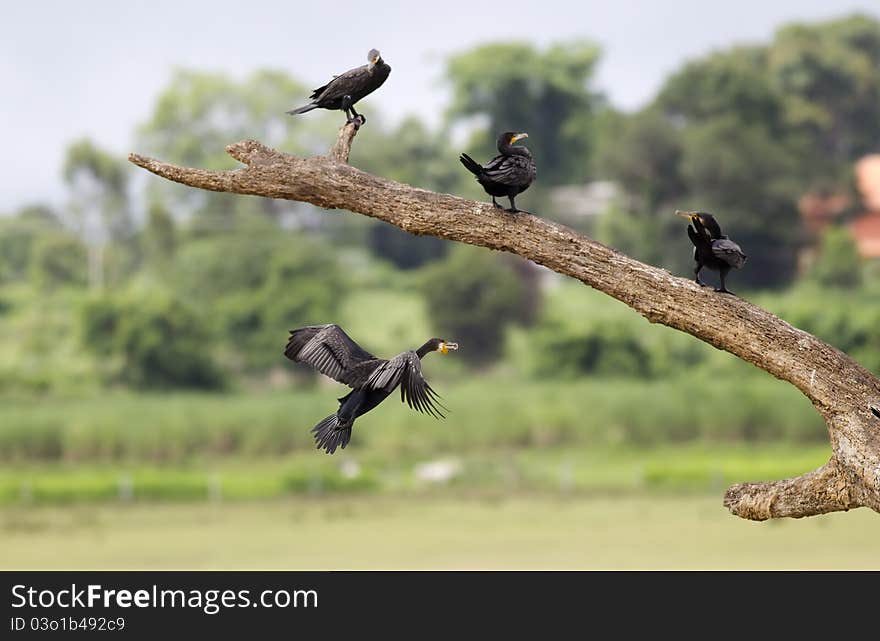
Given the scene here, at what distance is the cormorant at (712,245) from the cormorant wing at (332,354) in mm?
1915

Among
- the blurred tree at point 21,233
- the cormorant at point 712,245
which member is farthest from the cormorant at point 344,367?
the blurred tree at point 21,233

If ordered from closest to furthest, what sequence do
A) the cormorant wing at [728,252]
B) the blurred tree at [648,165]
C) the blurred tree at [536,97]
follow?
the cormorant wing at [728,252] → the blurred tree at [648,165] → the blurred tree at [536,97]

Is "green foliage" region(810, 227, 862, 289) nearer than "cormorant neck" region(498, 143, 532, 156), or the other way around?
"cormorant neck" region(498, 143, 532, 156)

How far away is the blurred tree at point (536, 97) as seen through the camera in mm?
43750

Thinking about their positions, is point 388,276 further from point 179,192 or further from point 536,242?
point 536,242

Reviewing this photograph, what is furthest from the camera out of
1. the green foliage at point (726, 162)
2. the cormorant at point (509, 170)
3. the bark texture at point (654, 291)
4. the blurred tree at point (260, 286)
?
the green foliage at point (726, 162)

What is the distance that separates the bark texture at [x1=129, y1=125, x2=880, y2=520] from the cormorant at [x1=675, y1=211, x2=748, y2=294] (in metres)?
0.18

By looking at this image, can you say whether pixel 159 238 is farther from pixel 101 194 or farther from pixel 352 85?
pixel 352 85

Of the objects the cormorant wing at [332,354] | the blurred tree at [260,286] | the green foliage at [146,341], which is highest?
the blurred tree at [260,286]

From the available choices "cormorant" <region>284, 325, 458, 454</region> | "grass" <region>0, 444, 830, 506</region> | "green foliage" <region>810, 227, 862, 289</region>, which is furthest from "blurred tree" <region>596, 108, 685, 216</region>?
"cormorant" <region>284, 325, 458, 454</region>

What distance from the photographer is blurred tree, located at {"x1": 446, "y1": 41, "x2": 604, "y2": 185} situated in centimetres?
4375

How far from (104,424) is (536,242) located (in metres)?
21.3

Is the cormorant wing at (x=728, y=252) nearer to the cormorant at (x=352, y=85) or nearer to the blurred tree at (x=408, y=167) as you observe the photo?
the cormorant at (x=352, y=85)

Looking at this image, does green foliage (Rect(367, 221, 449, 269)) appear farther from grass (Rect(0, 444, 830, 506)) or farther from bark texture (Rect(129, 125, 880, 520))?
bark texture (Rect(129, 125, 880, 520))
